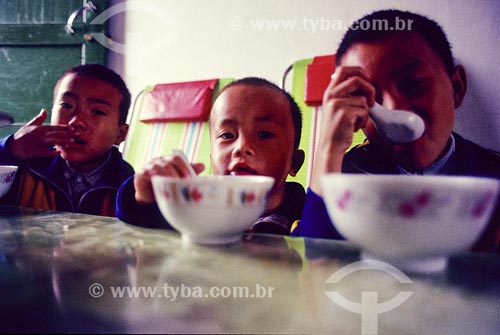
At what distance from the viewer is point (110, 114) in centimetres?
110

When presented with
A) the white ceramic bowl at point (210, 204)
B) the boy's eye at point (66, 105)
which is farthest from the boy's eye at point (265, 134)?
the boy's eye at point (66, 105)

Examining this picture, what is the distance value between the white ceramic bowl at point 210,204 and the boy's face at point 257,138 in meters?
0.36

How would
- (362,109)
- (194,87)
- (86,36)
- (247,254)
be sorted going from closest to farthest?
(247,254), (362,109), (194,87), (86,36)

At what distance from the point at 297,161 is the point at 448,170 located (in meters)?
0.32

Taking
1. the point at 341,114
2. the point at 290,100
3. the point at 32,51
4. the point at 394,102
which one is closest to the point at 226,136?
the point at 290,100

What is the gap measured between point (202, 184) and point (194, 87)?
0.61m

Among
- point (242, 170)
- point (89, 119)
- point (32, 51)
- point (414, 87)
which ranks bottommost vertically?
point (242, 170)

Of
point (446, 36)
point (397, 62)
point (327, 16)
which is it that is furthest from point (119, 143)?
point (446, 36)

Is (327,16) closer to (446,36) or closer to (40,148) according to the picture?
(446,36)

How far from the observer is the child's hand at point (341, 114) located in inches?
30.2

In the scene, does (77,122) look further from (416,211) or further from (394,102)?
Answer: (416,211)

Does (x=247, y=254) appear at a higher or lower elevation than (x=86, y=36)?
lower

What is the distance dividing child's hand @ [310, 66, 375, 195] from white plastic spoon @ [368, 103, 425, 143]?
0.09 feet

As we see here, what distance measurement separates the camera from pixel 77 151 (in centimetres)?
110
